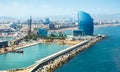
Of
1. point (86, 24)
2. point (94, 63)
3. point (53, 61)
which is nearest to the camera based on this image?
point (94, 63)

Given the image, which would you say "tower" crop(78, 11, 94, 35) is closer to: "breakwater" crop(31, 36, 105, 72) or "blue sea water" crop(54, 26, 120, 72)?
"breakwater" crop(31, 36, 105, 72)

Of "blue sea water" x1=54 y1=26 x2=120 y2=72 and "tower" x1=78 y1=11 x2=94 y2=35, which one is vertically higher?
"tower" x1=78 y1=11 x2=94 y2=35

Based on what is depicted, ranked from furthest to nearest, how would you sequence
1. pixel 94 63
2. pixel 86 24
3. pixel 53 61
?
pixel 86 24, pixel 53 61, pixel 94 63

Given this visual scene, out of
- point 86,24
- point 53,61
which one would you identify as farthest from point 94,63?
point 86,24

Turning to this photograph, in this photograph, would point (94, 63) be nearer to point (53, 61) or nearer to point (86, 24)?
point (53, 61)

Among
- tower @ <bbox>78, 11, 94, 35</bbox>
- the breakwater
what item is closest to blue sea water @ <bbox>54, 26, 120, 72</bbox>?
the breakwater

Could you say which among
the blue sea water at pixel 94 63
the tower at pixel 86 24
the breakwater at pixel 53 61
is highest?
the tower at pixel 86 24

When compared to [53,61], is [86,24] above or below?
above

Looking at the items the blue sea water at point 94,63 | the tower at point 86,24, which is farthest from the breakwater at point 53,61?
the tower at point 86,24

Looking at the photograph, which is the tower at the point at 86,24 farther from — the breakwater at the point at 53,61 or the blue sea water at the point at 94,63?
the blue sea water at the point at 94,63

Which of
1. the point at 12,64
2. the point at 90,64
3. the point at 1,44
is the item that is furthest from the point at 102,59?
the point at 1,44

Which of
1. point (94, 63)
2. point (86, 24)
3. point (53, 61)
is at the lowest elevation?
point (94, 63)
